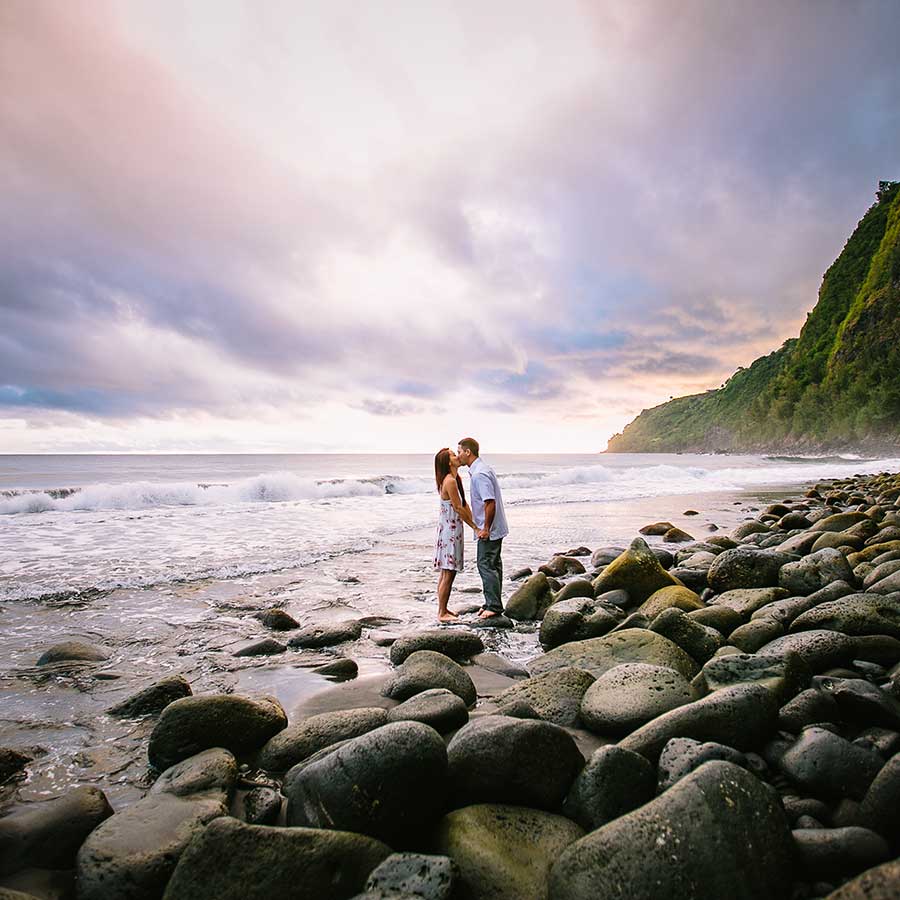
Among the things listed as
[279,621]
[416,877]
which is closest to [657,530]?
[279,621]

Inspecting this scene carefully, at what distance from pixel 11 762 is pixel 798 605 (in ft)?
18.7

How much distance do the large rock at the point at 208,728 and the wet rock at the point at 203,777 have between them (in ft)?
0.44

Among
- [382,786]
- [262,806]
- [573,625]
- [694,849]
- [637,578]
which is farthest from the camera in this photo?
[637,578]

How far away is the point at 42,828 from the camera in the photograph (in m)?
2.37

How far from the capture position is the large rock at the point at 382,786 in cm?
226

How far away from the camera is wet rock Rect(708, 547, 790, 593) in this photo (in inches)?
235

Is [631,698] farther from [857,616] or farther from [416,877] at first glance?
[857,616]

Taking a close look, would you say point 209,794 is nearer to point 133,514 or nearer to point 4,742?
point 4,742

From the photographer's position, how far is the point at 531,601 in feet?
21.3

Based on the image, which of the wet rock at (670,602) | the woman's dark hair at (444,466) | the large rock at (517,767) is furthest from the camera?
the woman's dark hair at (444,466)

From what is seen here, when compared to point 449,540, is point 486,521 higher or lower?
higher

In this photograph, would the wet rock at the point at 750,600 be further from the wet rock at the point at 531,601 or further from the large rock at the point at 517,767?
the large rock at the point at 517,767

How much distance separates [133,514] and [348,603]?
12.3 metres

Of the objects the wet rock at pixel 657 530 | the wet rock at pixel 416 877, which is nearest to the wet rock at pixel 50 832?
the wet rock at pixel 416 877
